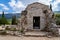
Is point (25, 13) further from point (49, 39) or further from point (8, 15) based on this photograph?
point (8, 15)

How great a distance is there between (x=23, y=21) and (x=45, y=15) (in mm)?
2580

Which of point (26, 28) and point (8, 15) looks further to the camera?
point (8, 15)

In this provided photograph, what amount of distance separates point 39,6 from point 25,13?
176 centimetres

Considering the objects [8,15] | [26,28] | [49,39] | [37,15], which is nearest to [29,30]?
[26,28]

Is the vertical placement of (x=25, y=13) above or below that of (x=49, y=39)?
above

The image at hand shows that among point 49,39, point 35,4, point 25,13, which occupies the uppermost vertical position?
→ point 35,4

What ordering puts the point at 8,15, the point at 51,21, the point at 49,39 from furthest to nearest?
1. the point at 8,15
2. the point at 51,21
3. the point at 49,39

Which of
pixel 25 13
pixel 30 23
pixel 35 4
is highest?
pixel 35 4

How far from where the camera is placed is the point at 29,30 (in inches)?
610

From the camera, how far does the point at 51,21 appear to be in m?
14.9

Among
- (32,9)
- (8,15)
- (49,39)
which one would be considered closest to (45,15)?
(32,9)

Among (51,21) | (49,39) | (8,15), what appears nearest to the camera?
(49,39)

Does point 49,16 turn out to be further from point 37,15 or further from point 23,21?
point 23,21

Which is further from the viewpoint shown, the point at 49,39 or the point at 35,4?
the point at 35,4
